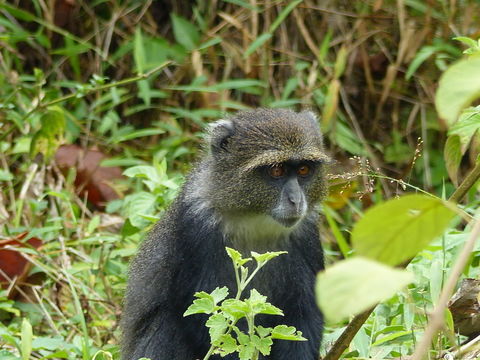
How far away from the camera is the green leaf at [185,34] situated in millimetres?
7207

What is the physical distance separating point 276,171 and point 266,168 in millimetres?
48

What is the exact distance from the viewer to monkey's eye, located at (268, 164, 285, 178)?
12.3 feet

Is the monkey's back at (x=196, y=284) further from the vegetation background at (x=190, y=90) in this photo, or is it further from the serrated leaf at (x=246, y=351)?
the serrated leaf at (x=246, y=351)

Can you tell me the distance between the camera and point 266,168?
376cm

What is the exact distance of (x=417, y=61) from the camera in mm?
6520

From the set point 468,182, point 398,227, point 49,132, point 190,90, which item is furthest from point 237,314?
point 190,90

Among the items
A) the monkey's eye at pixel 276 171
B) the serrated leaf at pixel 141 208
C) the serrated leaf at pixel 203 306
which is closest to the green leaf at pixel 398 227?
the serrated leaf at pixel 203 306

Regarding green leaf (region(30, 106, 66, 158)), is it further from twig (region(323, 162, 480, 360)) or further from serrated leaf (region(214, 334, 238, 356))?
serrated leaf (region(214, 334, 238, 356))

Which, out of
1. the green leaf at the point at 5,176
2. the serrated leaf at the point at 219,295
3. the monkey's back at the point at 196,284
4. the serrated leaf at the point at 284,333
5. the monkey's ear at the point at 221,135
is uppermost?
the monkey's ear at the point at 221,135

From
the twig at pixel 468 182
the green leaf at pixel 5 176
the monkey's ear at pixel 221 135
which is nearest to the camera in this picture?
the twig at pixel 468 182

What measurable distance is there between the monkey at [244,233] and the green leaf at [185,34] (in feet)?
10.8

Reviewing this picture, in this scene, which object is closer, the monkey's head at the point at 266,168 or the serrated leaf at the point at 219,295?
the serrated leaf at the point at 219,295

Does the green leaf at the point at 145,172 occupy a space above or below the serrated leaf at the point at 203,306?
below

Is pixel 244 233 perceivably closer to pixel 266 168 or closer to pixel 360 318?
pixel 266 168
